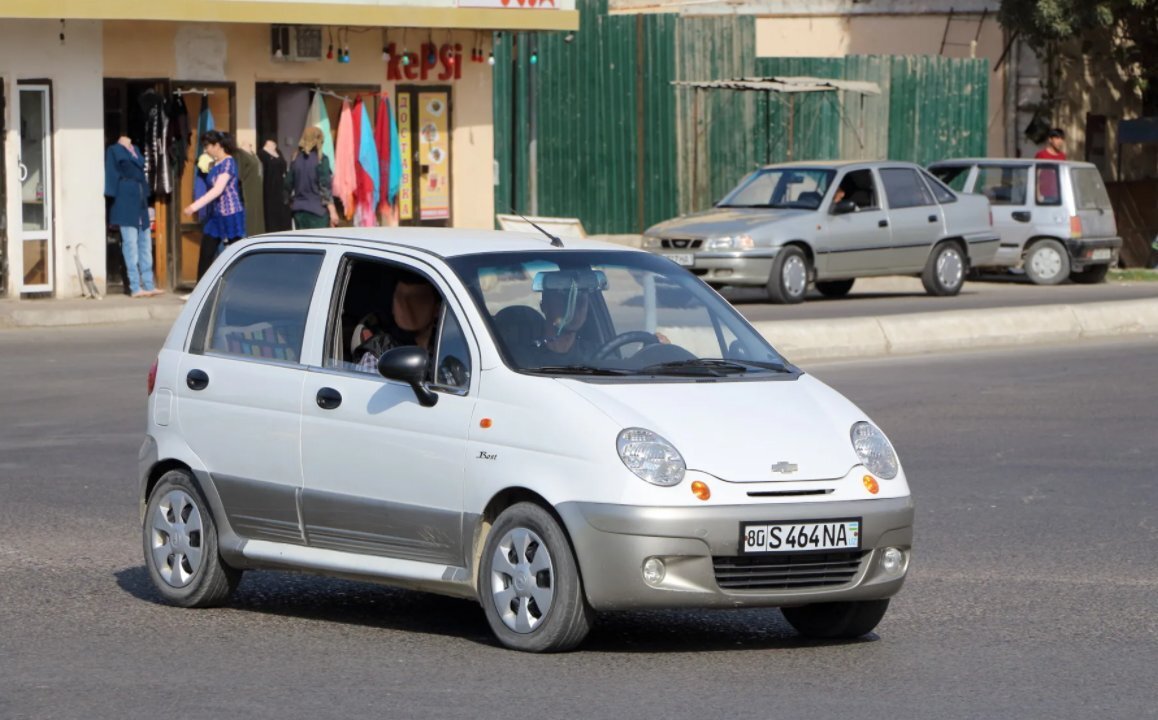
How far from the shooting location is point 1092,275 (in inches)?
1198

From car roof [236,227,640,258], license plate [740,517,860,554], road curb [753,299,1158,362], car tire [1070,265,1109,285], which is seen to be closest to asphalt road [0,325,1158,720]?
license plate [740,517,860,554]

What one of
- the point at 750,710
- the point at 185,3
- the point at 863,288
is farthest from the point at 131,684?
the point at 863,288

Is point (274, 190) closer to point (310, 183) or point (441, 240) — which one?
point (310, 183)

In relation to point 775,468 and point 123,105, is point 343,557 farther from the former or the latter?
point 123,105

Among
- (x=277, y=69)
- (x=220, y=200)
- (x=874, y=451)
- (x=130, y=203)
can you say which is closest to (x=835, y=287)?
(x=277, y=69)

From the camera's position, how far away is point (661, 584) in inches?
285

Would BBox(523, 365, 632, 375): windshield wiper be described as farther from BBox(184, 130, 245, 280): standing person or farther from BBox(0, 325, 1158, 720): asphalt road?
BBox(184, 130, 245, 280): standing person

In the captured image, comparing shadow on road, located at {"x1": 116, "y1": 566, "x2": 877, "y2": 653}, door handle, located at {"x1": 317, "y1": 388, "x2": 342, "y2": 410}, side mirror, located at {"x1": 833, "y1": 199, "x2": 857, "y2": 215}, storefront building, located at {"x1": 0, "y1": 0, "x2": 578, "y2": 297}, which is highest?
storefront building, located at {"x1": 0, "y1": 0, "x2": 578, "y2": 297}

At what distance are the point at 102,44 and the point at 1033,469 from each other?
14.6 metres

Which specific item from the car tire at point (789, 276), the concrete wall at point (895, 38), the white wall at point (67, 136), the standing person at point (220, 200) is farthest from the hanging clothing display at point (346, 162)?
the concrete wall at point (895, 38)

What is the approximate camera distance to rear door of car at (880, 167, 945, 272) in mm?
26422

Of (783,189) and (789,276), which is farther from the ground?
(783,189)

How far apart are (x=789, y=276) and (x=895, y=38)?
13.4 metres

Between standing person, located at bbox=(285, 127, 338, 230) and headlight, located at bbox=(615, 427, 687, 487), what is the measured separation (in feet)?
55.7
